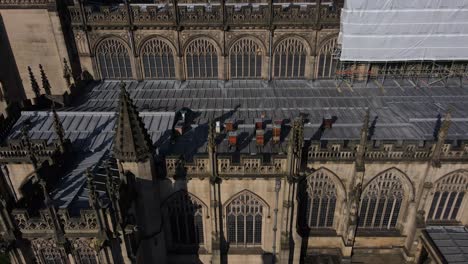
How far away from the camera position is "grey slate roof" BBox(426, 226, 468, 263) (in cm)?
2669

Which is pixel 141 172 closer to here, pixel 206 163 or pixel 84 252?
pixel 206 163

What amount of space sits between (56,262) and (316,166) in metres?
18.9

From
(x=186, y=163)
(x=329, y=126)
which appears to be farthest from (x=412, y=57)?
(x=186, y=163)

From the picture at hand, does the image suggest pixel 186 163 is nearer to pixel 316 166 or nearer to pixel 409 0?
pixel 316 166

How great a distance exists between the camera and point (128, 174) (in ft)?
76.3

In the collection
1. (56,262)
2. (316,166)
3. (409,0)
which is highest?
(409,0)

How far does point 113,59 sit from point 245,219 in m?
20.8

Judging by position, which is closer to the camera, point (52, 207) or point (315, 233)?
point (52, 207)

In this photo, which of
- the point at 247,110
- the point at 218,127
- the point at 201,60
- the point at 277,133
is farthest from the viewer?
the point at 201,60

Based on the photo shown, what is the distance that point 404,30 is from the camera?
3322cm

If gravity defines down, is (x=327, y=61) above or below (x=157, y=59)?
below

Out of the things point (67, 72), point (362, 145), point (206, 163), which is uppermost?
point (67, 72)

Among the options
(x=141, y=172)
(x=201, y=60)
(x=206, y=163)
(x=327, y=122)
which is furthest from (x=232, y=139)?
(x=201, y=60)

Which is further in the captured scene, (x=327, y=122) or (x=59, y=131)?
(x=327, y=122)
